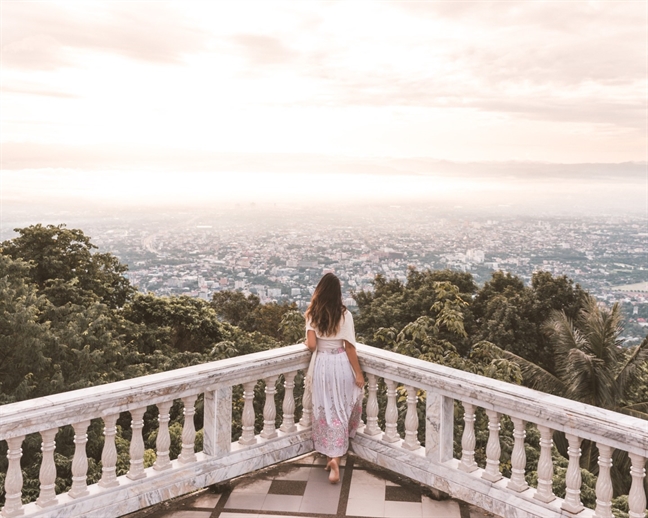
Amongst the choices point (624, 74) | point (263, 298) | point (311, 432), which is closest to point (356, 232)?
point (263, 298)

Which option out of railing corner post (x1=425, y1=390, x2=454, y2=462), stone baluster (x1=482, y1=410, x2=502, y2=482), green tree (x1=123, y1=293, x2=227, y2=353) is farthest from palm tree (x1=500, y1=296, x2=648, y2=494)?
green tree (x1=123, y1=293, x2=227, y2=353)

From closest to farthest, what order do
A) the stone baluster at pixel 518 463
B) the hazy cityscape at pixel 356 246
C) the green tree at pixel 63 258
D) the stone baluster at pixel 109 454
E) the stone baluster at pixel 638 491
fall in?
the stone baluster at pixel 638 491 → the stone baluster at pixel 109 454 → the stone baluster at pixel 518 463 → the green tree at pixel 63 258 → the hazy cityscape at pixel 356 246

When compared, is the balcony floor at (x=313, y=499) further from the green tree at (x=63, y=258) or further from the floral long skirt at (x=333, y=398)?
the green tree at (x=63, y=258)

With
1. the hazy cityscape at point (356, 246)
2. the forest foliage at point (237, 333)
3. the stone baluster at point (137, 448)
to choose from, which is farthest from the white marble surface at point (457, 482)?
the hazy cityscape at point (356, 246)

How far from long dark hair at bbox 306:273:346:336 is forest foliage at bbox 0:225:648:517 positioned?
301 cm

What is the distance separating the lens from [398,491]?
4.20m

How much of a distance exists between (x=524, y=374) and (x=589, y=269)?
2974cm

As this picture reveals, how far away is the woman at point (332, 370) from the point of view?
14.5 ft

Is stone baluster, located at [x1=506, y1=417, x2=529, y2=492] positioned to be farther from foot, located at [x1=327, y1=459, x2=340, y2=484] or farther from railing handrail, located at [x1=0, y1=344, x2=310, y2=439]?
railing handrail, located at [x1=0, y1=344, x2=310, y2=439]

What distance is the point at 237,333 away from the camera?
894 inches

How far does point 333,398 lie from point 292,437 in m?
0.49

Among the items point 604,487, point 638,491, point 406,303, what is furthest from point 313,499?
point 406,303

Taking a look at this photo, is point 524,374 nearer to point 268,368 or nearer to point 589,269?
point 268,368

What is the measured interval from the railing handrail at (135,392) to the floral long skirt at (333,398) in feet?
0.84
